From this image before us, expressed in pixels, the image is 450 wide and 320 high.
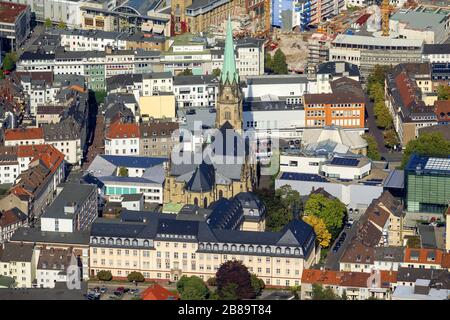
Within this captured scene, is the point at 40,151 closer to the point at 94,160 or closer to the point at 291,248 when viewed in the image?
the point at 94,160

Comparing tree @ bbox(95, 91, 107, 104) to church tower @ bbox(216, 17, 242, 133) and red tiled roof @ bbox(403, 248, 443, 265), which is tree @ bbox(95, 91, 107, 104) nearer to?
church tower @ bbox(216, 17, 242, 133)

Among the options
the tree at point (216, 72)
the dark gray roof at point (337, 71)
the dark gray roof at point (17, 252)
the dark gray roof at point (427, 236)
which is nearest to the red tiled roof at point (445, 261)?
the dark gray roof at point (427, 236)

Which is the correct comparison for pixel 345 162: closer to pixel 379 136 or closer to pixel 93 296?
pixel 379 136

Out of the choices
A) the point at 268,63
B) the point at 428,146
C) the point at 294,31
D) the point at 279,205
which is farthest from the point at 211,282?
the point at 294,31

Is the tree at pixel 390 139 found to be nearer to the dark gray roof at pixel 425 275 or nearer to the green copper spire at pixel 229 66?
the green copper spire at pixel 229 66

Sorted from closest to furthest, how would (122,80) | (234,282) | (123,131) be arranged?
(234,282) → (123,131) → (122,80)

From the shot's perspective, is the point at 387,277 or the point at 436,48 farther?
the point at 436,48

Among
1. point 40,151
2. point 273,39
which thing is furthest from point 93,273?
point 273,39
